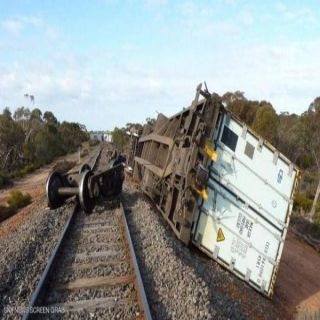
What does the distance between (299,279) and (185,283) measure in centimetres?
666

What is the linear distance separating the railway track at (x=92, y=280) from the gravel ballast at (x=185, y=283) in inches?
9.5

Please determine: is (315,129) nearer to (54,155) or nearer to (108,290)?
(108,290)

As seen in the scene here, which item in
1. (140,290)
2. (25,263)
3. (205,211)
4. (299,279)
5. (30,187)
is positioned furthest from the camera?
(30,187)

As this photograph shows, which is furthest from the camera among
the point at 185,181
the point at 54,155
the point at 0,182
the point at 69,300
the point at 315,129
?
the point at 54,155

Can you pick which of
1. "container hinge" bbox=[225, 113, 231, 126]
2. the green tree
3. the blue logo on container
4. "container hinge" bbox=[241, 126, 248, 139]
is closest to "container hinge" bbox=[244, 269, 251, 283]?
the blue logo on container

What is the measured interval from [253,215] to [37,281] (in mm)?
4638

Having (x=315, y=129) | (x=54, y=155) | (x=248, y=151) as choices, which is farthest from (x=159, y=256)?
(x=54, y=155)

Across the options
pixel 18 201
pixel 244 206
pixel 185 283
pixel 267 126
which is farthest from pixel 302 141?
pixel 185 283

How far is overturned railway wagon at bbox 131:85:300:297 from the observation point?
855 centimetres

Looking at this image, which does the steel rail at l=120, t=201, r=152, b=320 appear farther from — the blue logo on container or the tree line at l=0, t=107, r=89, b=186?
the tree line at l=0, t=107, r=89, b=186

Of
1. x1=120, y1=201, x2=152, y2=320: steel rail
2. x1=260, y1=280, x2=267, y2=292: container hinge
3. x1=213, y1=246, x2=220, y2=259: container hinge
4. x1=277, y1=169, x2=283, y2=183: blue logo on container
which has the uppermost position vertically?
x1=277, y1=169, x2=283, y2=183: blue logo on container

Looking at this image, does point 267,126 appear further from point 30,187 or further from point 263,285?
point 263,285

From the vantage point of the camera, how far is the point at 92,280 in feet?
21.1

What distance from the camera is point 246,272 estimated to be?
29.4 ft
